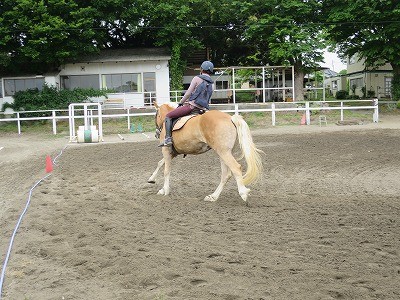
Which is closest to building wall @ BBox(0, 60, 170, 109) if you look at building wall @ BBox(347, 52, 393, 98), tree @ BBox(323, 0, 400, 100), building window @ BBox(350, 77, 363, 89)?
tree @ BBox(323, 0, 400, 100)

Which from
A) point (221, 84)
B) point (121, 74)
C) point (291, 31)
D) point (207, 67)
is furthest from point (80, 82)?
point (207, 67)

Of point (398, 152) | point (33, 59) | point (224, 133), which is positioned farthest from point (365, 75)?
point (224, 133)

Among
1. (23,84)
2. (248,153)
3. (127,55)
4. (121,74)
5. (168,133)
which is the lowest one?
(248,153)

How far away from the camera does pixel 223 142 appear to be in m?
7.34

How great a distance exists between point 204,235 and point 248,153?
2.14m

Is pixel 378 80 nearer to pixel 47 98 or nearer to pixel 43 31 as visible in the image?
pixel 47 98

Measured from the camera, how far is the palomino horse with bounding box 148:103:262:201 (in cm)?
716

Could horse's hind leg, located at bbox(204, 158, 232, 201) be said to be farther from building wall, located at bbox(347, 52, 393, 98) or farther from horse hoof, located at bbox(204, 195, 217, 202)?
building wall, located at bbox(347, 52, 393, 98)

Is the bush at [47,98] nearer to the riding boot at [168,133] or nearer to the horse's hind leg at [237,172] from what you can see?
the riding boot at [168,133]

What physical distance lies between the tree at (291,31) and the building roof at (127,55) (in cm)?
723

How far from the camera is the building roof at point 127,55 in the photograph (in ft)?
119

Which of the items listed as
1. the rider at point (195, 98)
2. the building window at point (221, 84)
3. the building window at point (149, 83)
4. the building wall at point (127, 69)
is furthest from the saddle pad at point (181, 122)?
the building window at point (221, 84)

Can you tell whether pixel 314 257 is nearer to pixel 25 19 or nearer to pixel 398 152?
pixel 398 152

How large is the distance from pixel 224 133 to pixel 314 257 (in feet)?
10.7
